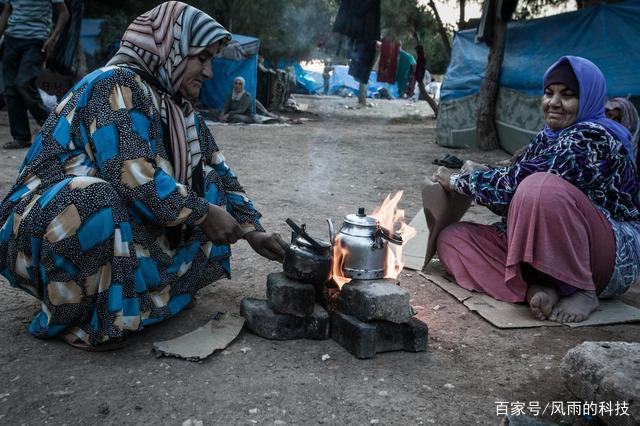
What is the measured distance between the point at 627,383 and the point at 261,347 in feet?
4.67

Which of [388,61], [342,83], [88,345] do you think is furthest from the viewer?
[342,83]

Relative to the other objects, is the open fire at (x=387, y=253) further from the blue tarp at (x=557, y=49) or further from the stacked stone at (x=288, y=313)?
the blue tarp at (x=557, y=49)

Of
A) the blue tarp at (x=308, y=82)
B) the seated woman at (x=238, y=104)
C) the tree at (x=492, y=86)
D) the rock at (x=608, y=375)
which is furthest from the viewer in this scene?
the blue tarp at (x=308, y=82)

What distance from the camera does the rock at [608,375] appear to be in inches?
72.2

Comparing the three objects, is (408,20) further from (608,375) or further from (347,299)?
(608,375)

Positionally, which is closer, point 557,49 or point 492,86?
point 557,49

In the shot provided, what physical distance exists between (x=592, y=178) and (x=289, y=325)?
5.62ft

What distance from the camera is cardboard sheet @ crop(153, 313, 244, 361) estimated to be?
97.0 inches

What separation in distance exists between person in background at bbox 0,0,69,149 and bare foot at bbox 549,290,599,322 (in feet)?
20.9

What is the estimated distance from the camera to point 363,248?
2.61 meters

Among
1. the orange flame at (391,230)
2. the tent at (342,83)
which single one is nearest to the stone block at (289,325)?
the orange flame at (391,230)

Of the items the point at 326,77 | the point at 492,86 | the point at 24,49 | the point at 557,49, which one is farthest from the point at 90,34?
the point at 326,77

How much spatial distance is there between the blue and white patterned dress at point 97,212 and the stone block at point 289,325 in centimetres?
46

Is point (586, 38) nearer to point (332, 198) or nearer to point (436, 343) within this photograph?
point (332, 198)
